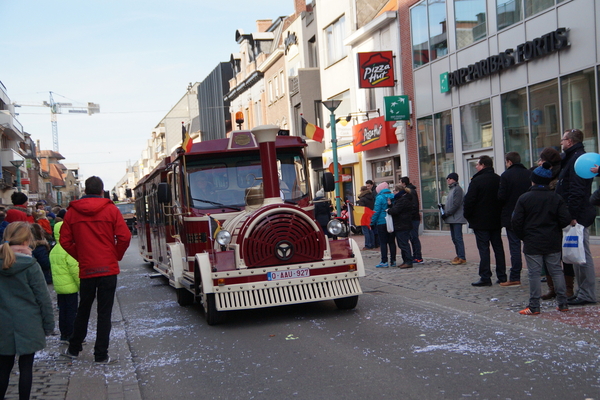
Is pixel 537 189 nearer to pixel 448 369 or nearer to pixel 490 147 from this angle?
pixel 448 369

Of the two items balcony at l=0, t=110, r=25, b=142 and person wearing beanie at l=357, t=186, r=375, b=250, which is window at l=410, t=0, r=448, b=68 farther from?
balcony at l=0, t=110, r=25, b=142

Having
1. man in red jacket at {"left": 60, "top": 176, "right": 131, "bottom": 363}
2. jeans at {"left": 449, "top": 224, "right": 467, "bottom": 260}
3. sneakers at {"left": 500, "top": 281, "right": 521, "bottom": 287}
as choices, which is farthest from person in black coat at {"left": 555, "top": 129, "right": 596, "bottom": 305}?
man in red jacket at {"left": 60, "top": 176, "right": 131, "bottom": 363}

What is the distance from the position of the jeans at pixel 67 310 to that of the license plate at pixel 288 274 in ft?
7.42

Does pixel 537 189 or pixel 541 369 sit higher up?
pixel 537 189

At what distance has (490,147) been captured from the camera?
1884 cm

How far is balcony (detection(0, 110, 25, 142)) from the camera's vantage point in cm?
5300

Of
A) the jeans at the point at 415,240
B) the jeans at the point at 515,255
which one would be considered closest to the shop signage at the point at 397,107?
the jeans at the point at 415,240

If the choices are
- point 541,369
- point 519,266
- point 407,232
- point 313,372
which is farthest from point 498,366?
point 407,232

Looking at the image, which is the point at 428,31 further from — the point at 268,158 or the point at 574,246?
the point at 574,246

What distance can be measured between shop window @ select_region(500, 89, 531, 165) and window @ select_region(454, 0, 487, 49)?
2102mm

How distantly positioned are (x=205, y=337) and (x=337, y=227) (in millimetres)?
2434

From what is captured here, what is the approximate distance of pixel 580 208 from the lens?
785 centimetres

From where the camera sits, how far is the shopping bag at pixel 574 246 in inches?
297

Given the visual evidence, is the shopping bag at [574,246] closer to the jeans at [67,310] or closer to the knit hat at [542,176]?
the knit hat at [542,176]
